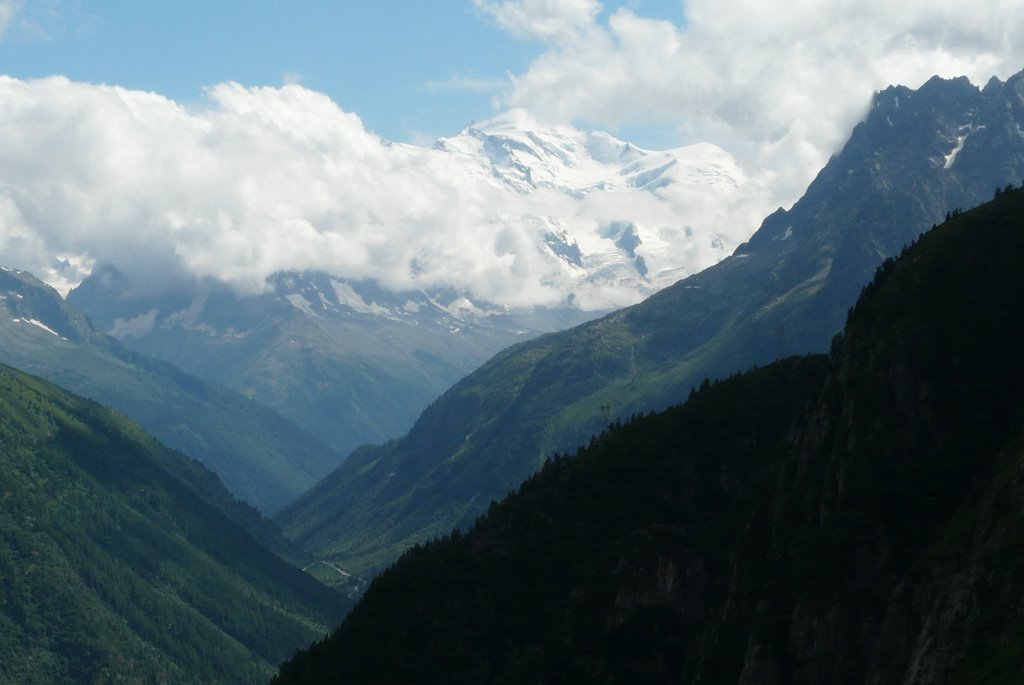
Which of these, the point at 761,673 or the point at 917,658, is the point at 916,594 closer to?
the point at 917,658

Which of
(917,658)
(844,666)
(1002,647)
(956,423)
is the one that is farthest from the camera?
(956,423)

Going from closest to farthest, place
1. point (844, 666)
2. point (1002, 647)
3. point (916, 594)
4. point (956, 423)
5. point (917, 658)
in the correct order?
1. point (1002, 647)
2. point (917, 658)
3. point (916, 594)
4. point (844, 666)
5. point (956, 423)

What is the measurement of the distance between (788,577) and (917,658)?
4287cm

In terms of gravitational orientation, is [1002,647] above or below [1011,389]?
below

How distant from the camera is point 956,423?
196500mm

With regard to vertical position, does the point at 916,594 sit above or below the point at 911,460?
below

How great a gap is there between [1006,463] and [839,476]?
30.6m

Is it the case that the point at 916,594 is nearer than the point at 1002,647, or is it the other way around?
the point at 1002,647

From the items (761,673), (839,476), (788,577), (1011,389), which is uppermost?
(1011,389)

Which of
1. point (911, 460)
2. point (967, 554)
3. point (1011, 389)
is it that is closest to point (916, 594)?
point (967, 554)

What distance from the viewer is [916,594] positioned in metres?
169

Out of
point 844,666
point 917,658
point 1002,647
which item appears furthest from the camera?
point 844,666

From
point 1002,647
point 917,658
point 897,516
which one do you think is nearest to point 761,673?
point 897,516

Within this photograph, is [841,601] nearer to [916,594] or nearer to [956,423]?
[916,594]
